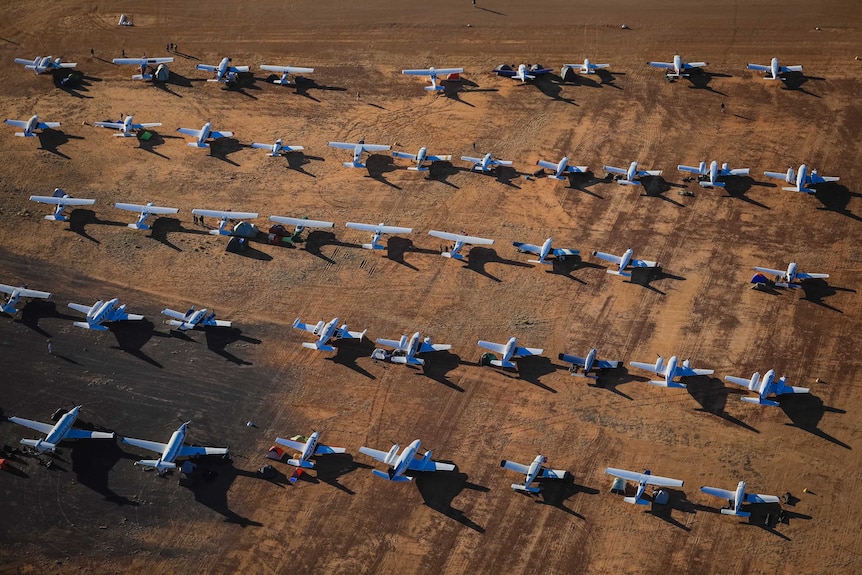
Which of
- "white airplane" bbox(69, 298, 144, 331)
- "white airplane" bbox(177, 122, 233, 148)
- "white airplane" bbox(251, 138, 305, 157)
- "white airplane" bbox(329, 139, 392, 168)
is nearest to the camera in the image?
"white airplane" bbox(69, 298, 144, 331)

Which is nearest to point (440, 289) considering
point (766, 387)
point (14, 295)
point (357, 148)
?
point (357, 148)

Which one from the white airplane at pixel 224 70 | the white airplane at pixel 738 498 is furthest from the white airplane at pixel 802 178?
the white airplane at pixel 224 70

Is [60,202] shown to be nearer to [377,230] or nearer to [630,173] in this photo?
[377,230]

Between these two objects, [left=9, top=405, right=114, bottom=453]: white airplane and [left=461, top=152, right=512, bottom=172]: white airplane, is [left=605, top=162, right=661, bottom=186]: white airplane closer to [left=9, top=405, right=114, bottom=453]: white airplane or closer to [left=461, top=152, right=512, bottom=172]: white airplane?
[left=461, top=152, right=512, bottom=172]: white airplane

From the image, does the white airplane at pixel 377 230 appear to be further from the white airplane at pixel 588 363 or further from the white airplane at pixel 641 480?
the white airplane at pixel 641 480

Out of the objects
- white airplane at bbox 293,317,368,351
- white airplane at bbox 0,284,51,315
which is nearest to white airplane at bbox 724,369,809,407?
white airplane at bbox 293,317,368,351

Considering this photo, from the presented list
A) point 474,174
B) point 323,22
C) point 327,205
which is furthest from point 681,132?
point 323,22
